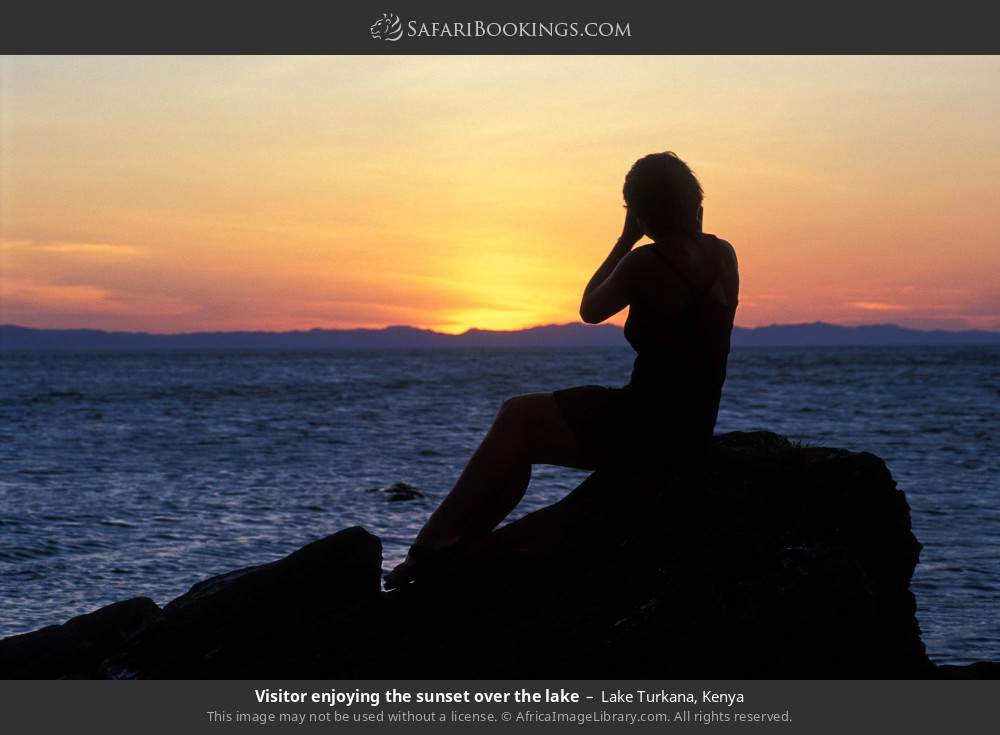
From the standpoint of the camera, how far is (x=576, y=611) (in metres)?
6.92

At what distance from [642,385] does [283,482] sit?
1945cm

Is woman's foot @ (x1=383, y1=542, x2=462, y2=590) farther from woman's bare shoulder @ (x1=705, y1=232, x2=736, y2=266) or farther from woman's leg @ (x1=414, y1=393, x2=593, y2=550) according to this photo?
woman's bare shoulder @ (x1=705, y1=232, x2=736, y2=266)

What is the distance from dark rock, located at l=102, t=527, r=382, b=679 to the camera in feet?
24.3

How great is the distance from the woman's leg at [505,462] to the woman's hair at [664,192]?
1275 mm

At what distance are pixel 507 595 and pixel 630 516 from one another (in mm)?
983

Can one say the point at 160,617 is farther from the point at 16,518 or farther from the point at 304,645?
the point at 16,518

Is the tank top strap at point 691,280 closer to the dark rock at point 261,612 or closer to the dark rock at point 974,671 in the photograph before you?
the dark rock at point 261,612

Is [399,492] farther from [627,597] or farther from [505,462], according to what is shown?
[505,462]

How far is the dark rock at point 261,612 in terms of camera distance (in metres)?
7.42

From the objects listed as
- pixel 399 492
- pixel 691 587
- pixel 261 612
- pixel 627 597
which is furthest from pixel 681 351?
pixel 399 492

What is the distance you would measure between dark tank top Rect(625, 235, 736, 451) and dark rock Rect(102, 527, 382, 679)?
2.45 metres

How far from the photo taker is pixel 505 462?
6738 mm

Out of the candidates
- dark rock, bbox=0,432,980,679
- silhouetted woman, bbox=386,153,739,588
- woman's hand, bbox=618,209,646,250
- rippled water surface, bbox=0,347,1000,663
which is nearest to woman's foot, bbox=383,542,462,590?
silhouetted woman, bbox=386,153,739,588

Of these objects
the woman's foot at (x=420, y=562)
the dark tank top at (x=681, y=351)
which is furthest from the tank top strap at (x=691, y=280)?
the woman's foot at (x=420, y=562)
